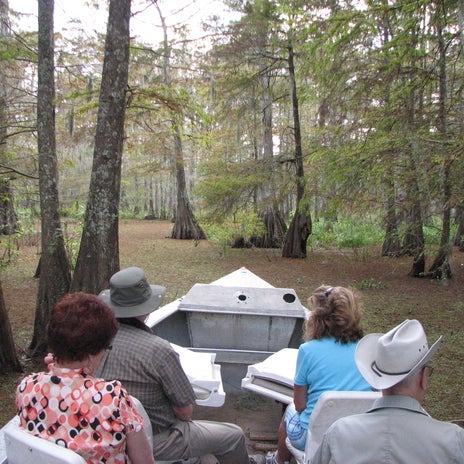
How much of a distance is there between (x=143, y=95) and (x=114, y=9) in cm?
141

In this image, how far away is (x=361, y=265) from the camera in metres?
14.1

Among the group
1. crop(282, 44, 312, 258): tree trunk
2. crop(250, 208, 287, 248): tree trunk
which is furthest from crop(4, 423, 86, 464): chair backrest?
crop(250, 208, 287, 248): tree trunk

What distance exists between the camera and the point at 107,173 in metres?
5.75

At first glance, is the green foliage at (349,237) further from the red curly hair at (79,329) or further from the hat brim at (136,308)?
the red curly hair at (79,329)

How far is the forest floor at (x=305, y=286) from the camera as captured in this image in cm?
474

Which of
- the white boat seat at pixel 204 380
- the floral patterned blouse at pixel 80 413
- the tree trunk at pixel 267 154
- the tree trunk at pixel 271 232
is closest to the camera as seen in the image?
the floral patterned blouse at pixel 80 413

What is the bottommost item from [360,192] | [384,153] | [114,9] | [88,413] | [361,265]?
[361,265]

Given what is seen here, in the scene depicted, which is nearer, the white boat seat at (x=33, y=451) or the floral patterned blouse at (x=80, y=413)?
the white boat seat at (x=33, y=451)

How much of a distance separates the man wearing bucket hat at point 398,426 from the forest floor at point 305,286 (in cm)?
275

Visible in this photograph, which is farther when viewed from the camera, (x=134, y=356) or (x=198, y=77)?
(x=198, y=77)

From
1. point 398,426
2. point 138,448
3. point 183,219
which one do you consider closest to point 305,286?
point 138,448

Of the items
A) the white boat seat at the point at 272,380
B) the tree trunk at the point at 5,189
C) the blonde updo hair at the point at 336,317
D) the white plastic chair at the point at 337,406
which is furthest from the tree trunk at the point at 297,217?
the white plastic chair at the point at 337,406

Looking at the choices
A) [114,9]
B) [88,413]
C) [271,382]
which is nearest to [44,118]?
[114,9]

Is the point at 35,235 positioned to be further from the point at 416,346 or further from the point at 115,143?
the point at 416,346
